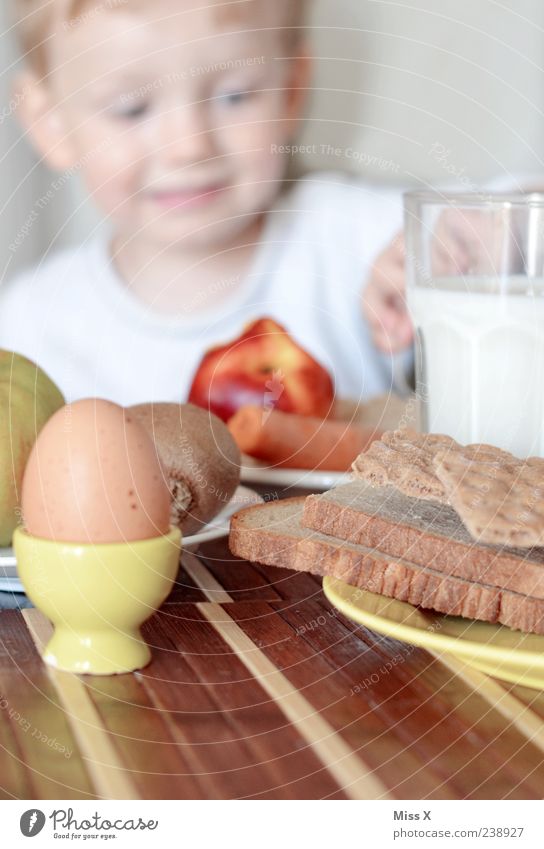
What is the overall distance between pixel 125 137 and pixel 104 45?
0.54ft

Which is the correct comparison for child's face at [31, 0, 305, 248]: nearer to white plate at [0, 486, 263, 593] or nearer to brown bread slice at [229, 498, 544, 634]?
white plate at [0, 486, 263, 593]

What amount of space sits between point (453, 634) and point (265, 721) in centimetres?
11

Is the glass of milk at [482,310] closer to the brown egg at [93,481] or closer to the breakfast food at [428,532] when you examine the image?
the breakfast food at [428,532]

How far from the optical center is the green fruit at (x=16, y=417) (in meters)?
0.57

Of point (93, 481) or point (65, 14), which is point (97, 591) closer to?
point (93, 481)

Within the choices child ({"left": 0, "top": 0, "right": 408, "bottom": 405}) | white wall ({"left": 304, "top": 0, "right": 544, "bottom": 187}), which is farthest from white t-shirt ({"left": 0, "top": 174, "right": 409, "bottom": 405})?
white wall ({"left": 304, "top": 0, "right": 544, "bottom": 187})

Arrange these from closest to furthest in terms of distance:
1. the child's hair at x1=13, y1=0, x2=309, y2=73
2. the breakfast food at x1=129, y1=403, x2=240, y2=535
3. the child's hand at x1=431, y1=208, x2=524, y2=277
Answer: the breakfast food at x1=129, y1=403, x2=240, y2=535, the child's hand at x1=431, y1=208, x2=524, y2=277, the child's hair at x1=13, y1=0, x2=309, y2=73

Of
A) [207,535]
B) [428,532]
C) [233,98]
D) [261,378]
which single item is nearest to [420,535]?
[428,532]

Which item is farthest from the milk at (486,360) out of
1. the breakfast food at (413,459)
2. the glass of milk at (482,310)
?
the breakfast food at (413,459)

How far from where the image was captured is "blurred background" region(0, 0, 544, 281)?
1.75 meters

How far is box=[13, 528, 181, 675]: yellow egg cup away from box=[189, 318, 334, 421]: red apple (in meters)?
0.43

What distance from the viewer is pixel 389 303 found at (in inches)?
59.0
